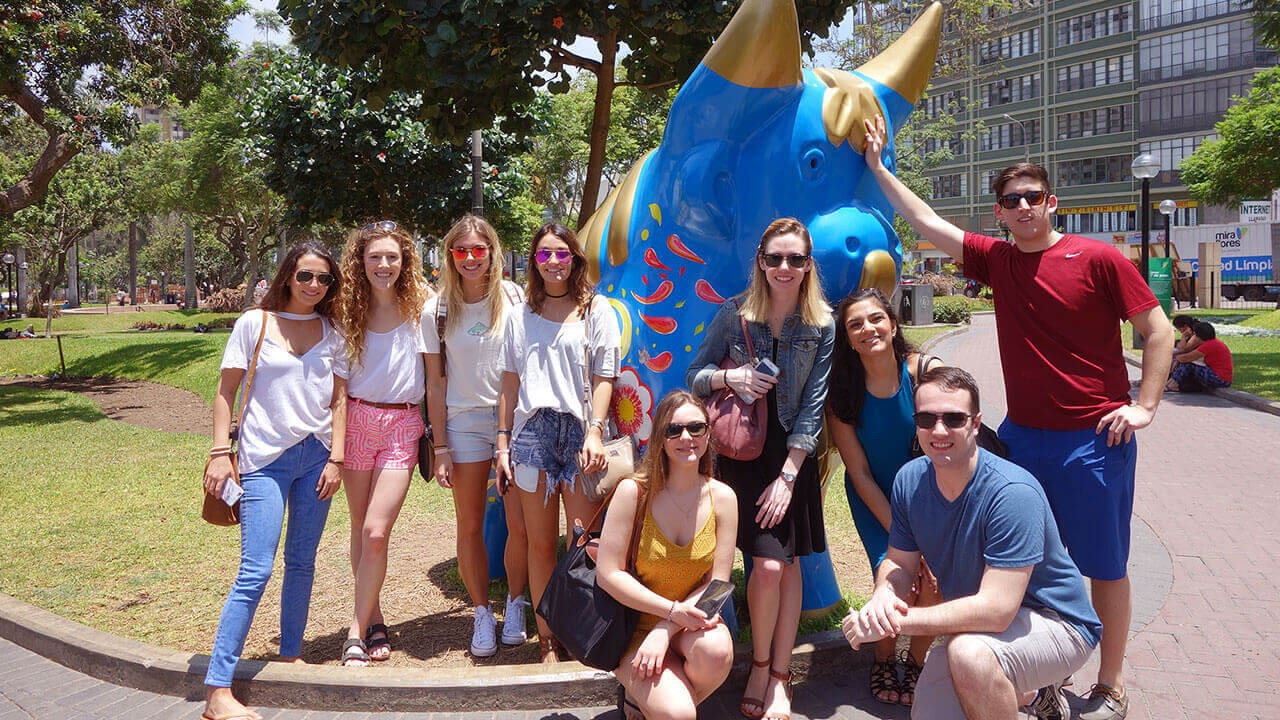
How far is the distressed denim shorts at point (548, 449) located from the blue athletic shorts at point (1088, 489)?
6.11 feet

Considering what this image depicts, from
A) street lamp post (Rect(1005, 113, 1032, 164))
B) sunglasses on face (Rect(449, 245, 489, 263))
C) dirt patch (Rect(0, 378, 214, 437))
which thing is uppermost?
street lamp post (Rect(1005, 113, 1032, 164))

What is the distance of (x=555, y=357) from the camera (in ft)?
12.5

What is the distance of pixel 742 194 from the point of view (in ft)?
12.9

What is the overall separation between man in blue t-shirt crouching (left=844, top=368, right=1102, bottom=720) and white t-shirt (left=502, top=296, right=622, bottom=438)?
1406mm

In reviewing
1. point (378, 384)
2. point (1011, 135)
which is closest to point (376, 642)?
point (378, 384)

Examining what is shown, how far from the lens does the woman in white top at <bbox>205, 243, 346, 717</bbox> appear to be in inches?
145

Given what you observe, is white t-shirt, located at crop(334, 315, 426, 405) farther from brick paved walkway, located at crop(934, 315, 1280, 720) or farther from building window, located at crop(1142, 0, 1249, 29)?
building window, located at crop(1142, 0, 1249, 29)

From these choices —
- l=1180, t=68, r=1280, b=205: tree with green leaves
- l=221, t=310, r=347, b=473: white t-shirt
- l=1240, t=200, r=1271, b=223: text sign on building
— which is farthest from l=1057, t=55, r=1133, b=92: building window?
l=221, t=310, r=347, b=473: white t-shirt

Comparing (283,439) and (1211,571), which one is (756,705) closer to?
(283,439)

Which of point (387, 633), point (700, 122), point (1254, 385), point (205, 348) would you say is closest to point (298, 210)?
point (205, 348)

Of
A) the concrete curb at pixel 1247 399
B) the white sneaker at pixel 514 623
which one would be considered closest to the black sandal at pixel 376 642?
the white sneaker at pixel 514 623

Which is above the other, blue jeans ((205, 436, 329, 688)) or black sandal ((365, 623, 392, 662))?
blue jeans ((205, 436, 329, 688))

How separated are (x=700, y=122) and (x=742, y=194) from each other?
1.21 feet

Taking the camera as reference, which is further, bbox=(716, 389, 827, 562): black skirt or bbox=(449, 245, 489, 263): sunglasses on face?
bbox=(449, 245, 489, 263): sunglasses on face
